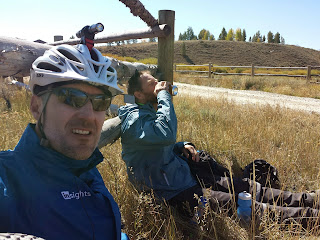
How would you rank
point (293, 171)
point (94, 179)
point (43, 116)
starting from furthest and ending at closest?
1. point (293, 171)
2. point (94, 179)
3. point (43, 116)

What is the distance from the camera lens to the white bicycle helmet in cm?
122

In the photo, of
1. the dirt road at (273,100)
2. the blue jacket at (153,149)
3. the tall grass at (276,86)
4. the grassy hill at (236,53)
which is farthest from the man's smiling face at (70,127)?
the grassy hill at (236,53)

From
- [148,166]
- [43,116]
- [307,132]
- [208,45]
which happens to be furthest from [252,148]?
[208,45]

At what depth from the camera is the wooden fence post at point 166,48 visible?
2969mm

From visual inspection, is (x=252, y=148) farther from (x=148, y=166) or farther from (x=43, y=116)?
(x=43, y=116)

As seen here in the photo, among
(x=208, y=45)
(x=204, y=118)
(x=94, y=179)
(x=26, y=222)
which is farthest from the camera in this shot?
(x=208, y=45)

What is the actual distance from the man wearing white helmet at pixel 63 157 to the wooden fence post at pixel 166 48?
1689 millimetres

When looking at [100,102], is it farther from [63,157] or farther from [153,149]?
[153,149]

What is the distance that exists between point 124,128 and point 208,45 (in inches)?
2744

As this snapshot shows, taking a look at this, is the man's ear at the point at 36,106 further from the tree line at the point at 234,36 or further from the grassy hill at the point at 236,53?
the tree line at the point at 234,36

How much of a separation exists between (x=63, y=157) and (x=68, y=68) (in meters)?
0.41

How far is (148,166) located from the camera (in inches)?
94.7

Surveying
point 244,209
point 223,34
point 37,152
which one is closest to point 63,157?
point 37,152

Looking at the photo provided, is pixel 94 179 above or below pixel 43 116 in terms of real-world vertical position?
below
